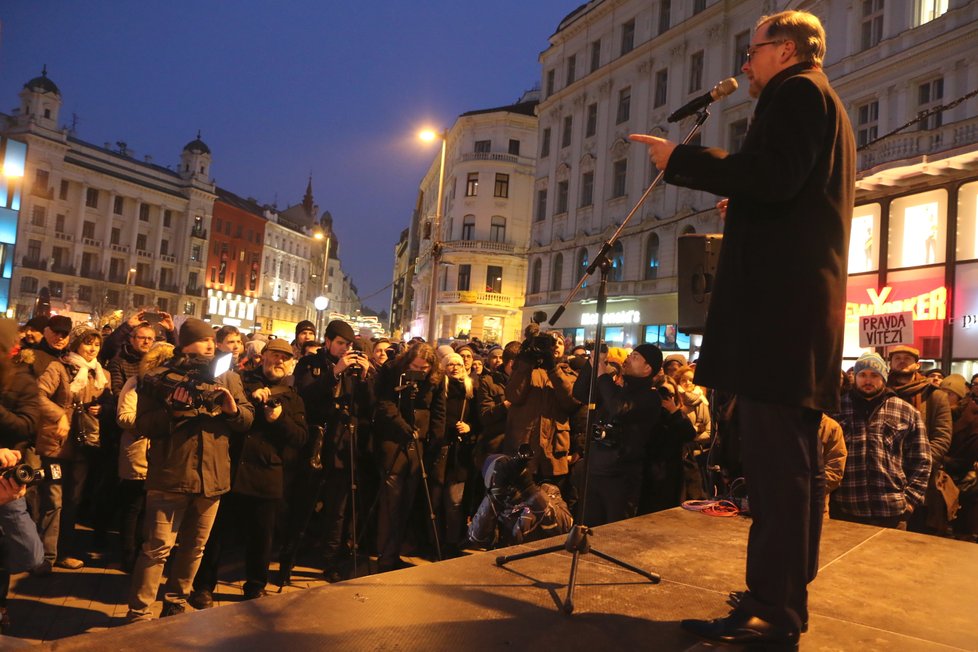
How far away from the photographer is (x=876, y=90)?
71.5 feet

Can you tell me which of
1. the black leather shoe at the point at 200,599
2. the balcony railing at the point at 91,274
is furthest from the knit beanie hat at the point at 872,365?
the balcony railing at the point at 91,274

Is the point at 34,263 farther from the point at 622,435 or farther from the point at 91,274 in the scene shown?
the point at 622,435

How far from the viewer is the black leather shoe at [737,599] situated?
2.43 metres

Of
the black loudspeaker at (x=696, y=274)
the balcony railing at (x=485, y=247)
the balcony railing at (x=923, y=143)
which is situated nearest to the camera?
the black loudspeaker at (x=696, y=274)

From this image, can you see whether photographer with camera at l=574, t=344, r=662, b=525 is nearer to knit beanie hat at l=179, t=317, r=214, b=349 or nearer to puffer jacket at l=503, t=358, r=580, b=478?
puffer jacket at l=503, t=358, r=580, b=478

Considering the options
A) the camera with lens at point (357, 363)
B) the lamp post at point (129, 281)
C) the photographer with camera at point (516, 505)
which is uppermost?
the lamp post at point (129, 281)

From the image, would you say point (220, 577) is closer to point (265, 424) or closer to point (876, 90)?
point (265, 424)

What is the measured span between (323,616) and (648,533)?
2084 millimetres

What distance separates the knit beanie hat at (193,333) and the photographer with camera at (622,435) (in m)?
3.25

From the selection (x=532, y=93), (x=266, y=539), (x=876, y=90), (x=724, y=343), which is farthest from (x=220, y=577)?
(x=532, y=93)

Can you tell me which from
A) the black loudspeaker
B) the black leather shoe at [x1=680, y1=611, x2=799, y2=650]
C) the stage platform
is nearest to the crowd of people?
the black loudspeaker

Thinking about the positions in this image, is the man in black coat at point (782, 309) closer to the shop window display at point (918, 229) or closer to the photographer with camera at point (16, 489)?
the photographer with camera at point (16, 489)

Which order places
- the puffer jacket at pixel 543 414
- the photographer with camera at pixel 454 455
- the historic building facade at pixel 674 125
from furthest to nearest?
the historic building facade at pixel 674 125 < the photographer with camera at pixel 454 455 < the puffer jacket at pixel 543 414

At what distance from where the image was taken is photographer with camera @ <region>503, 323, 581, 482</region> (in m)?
6.91
